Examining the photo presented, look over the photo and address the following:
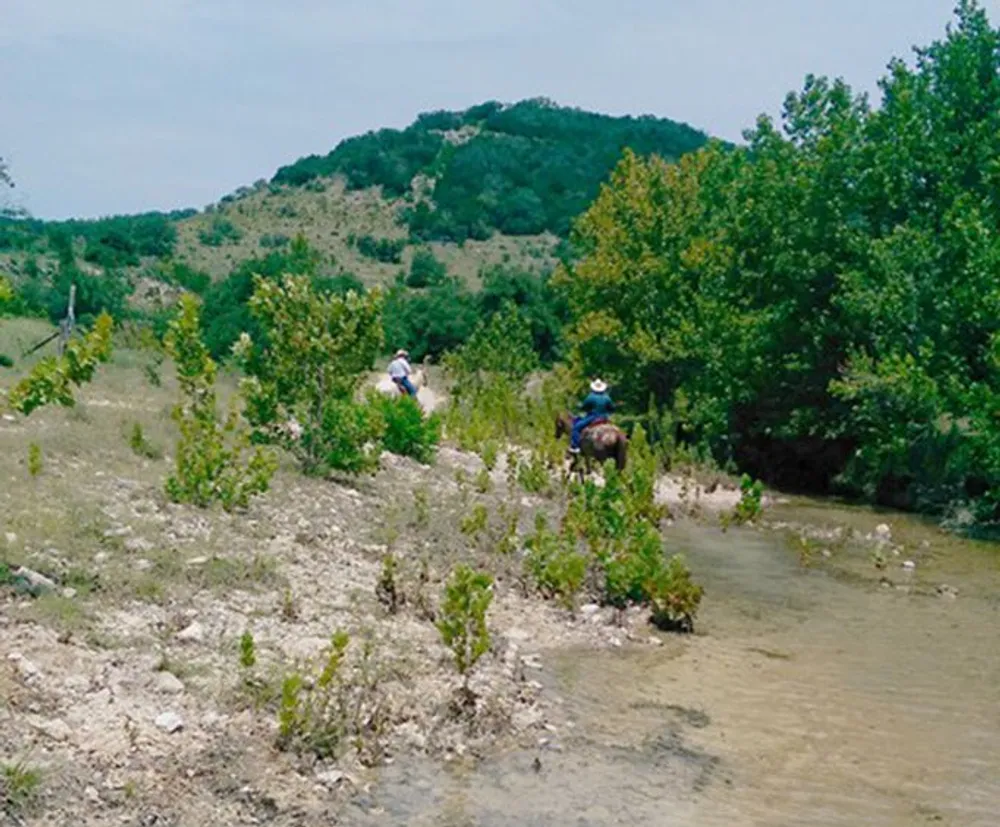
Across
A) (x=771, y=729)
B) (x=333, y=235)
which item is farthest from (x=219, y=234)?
(x=771, y=729)

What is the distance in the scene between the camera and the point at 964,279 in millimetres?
17750

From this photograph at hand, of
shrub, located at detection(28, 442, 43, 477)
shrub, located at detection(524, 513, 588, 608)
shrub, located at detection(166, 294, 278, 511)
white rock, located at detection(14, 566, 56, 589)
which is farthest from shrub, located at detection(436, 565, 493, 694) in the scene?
shrub, located at detection(28, 442, 43, 477)

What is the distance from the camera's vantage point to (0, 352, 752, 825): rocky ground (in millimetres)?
5809

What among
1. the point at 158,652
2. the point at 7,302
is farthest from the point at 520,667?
the point at 7,302

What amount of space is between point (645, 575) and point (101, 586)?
4.68m

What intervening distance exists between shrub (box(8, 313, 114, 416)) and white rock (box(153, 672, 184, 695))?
1.81 meters

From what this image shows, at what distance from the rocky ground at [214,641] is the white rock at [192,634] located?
0.01 m

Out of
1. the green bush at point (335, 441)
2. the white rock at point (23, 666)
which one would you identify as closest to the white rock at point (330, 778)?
the white rock at point (23, 666)

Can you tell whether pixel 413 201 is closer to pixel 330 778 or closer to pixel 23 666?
pixel 23 666

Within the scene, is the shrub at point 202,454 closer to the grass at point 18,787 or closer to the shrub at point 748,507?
the grass at point 18,787

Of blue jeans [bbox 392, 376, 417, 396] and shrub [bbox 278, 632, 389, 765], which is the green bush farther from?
shrub [bbox 278, 632, 389, 765]

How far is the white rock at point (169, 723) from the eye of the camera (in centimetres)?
626

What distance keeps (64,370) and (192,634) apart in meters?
1.90

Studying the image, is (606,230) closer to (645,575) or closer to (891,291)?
(891,291)
